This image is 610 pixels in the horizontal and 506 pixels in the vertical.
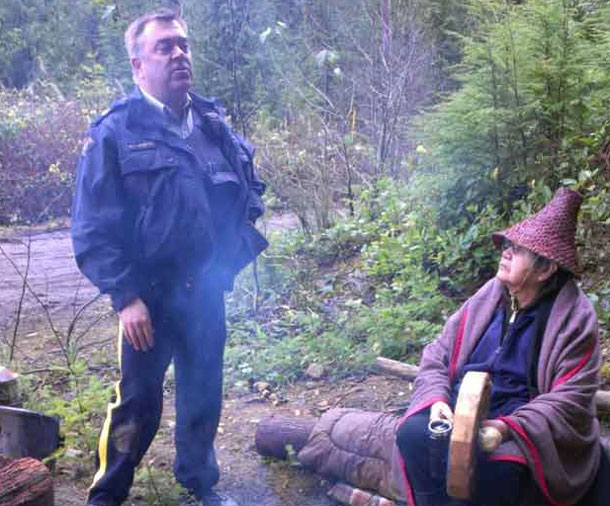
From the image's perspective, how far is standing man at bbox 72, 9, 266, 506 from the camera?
11.3ft

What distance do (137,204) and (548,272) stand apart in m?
1.73

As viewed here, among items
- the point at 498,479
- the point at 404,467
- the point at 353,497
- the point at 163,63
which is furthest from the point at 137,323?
the point at 498,479

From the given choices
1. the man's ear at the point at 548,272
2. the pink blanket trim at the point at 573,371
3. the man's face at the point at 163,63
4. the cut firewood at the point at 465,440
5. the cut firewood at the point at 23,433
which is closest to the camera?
the cut firewood at the point at 465,440

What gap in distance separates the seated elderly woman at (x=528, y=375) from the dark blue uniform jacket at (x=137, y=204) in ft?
3.85

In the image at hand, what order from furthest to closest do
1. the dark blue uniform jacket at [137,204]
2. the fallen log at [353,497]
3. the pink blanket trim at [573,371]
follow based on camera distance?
the fallen log at [353,497], the dark blue uniform jacket at [137,204], the pink blanket trim at [573,371]

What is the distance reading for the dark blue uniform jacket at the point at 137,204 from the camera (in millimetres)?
3402

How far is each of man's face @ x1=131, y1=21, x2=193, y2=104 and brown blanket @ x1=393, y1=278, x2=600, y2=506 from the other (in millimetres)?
1673

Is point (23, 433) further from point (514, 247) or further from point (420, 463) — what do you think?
point (514, 247)

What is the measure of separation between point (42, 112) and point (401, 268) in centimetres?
965

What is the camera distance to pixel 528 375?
10.6 ft

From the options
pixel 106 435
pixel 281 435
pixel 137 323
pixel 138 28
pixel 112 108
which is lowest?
pixel 281 435

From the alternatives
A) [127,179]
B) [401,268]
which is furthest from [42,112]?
[127,179]

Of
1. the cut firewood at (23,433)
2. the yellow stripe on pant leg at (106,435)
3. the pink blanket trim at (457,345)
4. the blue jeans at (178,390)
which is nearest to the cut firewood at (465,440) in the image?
the pink blanket trim at (457,345)

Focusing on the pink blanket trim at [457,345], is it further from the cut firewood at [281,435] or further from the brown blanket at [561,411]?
the cut firewood at [281,435]
